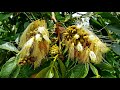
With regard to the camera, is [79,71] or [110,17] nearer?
[79,71]

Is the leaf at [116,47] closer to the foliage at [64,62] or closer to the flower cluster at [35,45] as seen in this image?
the foliage at [64,62]

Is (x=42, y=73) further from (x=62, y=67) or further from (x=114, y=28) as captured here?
(x=114, y=28)

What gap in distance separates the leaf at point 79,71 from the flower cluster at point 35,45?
0.27 ft

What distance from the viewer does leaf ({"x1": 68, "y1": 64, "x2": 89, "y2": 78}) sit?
0.78m

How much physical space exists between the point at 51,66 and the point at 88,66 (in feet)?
0.30

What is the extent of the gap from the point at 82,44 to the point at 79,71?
0.07 meters

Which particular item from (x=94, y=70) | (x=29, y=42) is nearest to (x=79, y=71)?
(x=94, y=70)

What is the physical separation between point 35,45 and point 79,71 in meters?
0.13

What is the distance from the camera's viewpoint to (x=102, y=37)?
2.84ft

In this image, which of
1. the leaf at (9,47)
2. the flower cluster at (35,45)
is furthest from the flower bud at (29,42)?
the leaf at (9,47)

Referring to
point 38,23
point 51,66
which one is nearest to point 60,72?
point 51,66

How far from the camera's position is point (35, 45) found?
770 mm

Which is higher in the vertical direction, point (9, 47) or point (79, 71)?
point (9, 47)
